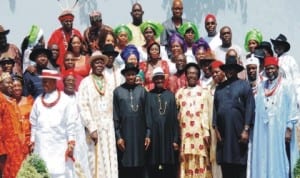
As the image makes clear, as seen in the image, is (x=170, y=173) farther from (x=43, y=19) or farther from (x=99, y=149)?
(x=43, y=19)

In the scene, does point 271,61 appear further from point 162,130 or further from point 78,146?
point 78,146

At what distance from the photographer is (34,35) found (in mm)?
15875

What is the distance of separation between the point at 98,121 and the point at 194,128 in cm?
128

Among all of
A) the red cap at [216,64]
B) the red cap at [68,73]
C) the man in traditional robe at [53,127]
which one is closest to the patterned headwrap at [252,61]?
the red cap at [216,64]

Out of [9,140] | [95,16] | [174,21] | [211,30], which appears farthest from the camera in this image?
[174,21]

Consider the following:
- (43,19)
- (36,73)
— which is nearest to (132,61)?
(36,73)

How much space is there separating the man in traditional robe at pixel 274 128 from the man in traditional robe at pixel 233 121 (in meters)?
0.18

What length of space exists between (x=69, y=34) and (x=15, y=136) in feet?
7.85

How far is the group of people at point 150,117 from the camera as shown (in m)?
14.0

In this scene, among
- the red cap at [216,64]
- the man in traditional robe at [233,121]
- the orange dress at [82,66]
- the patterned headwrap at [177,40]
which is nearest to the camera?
the man in traditional robe at [233,121]

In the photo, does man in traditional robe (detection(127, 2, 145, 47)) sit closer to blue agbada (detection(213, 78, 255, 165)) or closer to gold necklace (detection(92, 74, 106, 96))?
gold necklace (detection(92, 74, 106, 96))

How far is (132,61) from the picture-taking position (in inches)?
577

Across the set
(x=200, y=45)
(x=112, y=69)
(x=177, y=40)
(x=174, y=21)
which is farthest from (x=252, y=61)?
(x=174, y=21)

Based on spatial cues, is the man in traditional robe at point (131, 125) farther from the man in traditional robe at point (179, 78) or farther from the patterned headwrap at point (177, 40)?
the patterned headwrap at point (177, 40)
